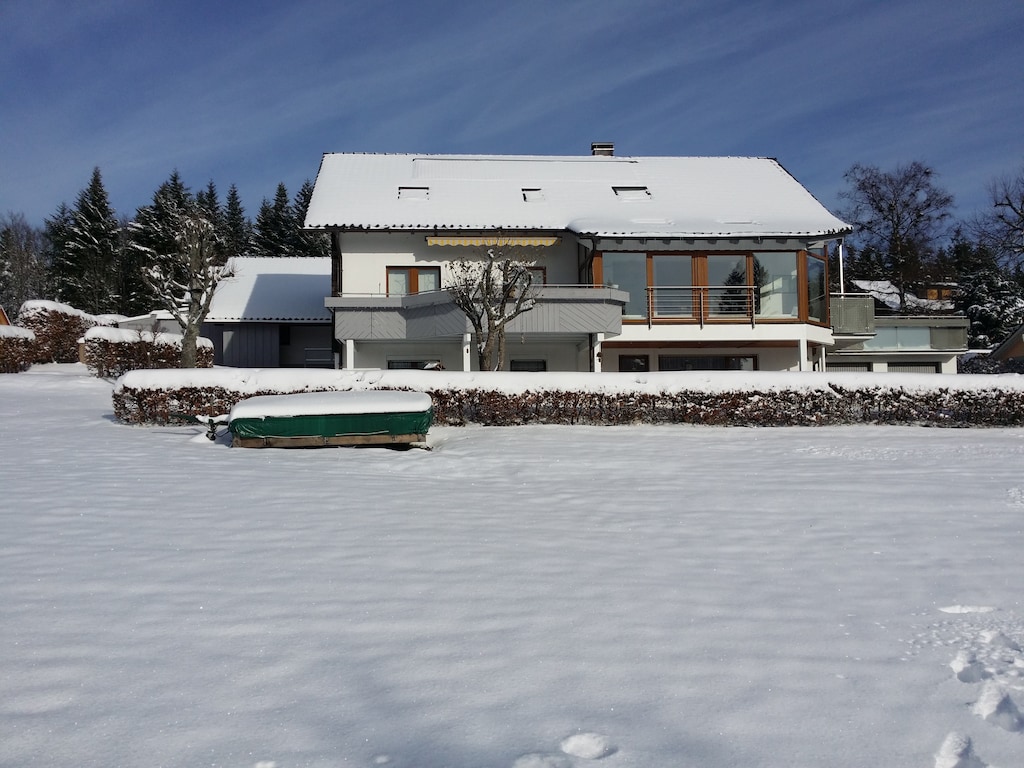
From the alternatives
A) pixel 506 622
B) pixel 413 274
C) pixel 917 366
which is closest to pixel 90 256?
pixel 413 274

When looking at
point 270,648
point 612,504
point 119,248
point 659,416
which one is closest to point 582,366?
point 659,416

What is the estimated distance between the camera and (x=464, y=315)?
20562mm

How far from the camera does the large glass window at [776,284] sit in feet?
76.7

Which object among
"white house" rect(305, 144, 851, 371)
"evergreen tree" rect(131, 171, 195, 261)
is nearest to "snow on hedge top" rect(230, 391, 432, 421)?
"white house" rect(305, 144, 851, 371)

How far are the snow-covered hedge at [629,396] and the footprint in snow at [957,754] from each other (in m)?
11.9

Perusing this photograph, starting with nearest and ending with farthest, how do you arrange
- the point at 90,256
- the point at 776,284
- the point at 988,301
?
the point at 776,284 < the point at 988,301 < the point at 90,256

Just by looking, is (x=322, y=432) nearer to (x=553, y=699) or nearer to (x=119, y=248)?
(x=553, y=699)

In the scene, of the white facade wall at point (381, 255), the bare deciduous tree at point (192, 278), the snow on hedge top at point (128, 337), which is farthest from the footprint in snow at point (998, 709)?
the snow on hedge top at point (128, 337)

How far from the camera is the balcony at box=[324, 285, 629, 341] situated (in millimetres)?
21047

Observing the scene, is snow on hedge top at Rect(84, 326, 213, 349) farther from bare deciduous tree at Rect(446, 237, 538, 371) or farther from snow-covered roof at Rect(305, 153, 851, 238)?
bare deciduous tree at Rect(446, 237, 538, 371)

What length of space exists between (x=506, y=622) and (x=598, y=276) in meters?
19.0

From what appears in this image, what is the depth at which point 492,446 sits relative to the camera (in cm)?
1265

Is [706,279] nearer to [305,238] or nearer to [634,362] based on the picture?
[634,362]

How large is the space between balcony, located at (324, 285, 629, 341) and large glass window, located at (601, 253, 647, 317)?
1123 mm
